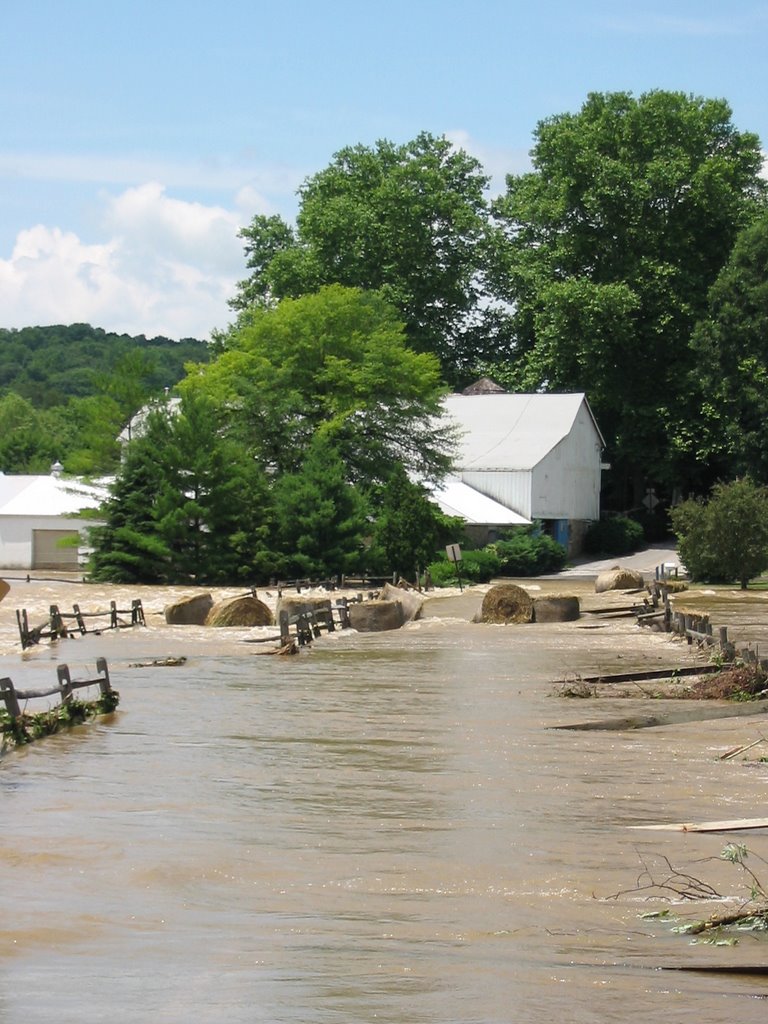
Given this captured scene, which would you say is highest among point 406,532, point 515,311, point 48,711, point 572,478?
point 515,311

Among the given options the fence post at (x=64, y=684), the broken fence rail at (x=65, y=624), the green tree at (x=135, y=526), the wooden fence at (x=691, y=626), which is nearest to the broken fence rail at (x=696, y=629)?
the wooden fence at (x=691, y=626)

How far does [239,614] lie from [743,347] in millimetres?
35235

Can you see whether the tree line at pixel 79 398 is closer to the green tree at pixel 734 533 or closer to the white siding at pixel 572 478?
the white siding at pixel 572 478

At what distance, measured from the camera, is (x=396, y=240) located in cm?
8112

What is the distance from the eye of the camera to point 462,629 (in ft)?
125

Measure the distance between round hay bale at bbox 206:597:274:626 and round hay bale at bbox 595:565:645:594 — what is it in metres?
14.7

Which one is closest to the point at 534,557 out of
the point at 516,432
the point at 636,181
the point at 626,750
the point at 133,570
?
the point at 516,432

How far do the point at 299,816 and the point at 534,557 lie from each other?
4914 centimetres

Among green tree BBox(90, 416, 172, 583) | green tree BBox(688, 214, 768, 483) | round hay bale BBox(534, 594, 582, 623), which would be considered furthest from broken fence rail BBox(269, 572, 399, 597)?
green tree BBox(688, 214, 768, 483)

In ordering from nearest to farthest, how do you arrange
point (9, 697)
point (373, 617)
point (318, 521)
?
point (9, 697) < point (373, 617) < point (318, 521)

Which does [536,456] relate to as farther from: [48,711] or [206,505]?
[48,711]

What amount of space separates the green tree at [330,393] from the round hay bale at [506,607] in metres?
18.8

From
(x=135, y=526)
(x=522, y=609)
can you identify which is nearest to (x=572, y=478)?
(x=135, y=526)

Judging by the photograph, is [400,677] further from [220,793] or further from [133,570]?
[133,570]
